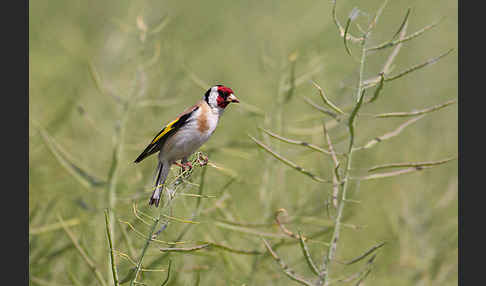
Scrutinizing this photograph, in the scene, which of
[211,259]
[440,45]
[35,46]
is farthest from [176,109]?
[440,45]

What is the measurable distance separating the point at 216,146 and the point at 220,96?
0.78 metres

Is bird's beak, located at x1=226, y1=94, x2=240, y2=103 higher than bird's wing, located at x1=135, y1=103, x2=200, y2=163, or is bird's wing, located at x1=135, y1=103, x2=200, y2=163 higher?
bird's beak, located at x1=226, y1=94, x2=240, y2=103

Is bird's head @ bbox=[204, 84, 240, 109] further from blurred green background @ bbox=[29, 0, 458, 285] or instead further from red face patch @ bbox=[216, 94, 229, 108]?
blurred green background @ bbox=[29, 0, 458, 285]

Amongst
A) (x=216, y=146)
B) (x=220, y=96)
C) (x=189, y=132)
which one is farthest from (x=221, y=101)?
(x=216, y=146)

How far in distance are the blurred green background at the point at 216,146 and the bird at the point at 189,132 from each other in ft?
0.85

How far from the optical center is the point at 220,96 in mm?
4469

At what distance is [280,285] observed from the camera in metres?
5.54

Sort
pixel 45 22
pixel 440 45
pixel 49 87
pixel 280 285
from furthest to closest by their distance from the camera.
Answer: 1. pixel 440 45
2. pixel 45 22
3. pixel 49 87
4. pixel 280 285

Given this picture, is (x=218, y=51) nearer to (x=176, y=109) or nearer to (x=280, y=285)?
(x=176, y=109)

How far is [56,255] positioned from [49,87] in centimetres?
319

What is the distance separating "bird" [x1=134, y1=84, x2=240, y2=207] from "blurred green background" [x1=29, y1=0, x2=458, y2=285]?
0.26 m

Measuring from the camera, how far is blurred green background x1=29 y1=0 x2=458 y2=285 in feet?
15.7

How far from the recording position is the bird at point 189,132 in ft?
14.2

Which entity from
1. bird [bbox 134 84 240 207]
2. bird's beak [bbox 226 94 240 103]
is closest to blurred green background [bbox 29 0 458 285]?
bird [bbox 134 84 240 207]
